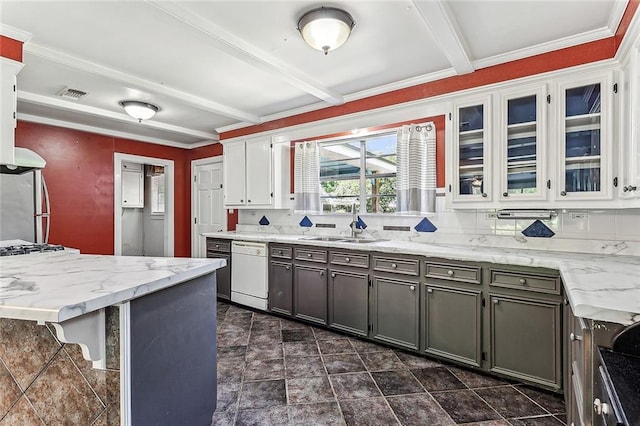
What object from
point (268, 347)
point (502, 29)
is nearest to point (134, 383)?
point (268, 347)

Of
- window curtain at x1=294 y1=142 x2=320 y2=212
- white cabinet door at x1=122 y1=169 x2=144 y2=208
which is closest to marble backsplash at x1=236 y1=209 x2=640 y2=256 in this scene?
window curtain at x1=294 y1=142 x2=320 y2=212

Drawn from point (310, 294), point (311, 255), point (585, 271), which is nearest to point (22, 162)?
point (311, 255)

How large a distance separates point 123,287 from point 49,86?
341cm

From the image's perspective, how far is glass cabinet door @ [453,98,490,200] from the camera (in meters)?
2.64

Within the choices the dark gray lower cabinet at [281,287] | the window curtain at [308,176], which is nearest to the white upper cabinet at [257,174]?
the window curtain at [308,176]

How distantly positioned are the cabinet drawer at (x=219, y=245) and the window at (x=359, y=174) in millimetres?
1390

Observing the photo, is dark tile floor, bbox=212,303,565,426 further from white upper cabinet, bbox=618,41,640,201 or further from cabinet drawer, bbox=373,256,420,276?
white upper cabinet, bbox=618,41,640,201

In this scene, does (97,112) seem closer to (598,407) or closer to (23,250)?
(23,250)

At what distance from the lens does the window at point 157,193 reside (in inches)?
274

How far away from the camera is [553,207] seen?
Answer: 2.36m

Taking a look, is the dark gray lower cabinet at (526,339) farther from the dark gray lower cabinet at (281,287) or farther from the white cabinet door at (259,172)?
the white cabinet door at (259,172)

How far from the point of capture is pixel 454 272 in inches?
98.3

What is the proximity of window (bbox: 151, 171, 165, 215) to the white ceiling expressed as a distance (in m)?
3.21

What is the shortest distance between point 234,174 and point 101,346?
3772 mm
